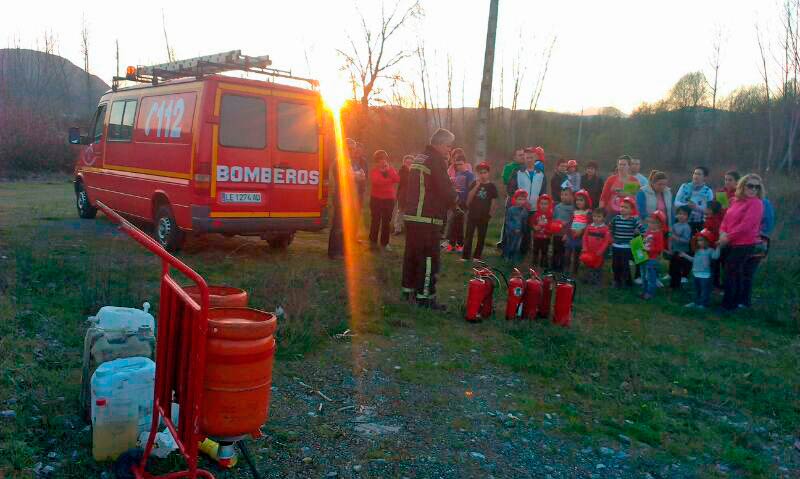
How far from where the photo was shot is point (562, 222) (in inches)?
406

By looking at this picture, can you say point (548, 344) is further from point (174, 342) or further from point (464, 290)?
point (174, 342)

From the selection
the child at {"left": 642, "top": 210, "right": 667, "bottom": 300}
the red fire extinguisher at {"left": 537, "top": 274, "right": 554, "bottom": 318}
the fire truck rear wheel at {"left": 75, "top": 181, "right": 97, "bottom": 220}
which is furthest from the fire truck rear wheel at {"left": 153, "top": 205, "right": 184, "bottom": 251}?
the child at {"left": 642, "top": 210, "right": 667, "bottom": 300}

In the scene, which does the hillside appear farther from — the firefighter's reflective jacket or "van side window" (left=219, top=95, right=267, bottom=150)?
the firefighter's reflective jacket

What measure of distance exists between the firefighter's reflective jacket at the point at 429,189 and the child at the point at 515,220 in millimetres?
3813

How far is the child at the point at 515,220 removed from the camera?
35.0 feet

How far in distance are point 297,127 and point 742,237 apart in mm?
6446

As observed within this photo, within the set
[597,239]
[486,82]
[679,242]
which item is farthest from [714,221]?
[486,82]

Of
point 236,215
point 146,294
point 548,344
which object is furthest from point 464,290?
point 146,294

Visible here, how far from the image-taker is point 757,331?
7812 mm

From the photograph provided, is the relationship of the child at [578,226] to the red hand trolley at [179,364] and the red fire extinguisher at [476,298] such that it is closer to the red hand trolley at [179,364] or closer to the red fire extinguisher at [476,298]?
the red fire extinguisher at [476,298]

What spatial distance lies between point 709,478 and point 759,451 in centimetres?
79

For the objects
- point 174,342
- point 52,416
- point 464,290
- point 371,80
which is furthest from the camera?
point 371,80

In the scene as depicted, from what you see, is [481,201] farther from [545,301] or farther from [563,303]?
[563,303]

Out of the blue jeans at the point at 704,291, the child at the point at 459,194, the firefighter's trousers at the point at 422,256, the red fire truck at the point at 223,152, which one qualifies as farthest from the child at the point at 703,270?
the red fire truck at the point at 223,152
